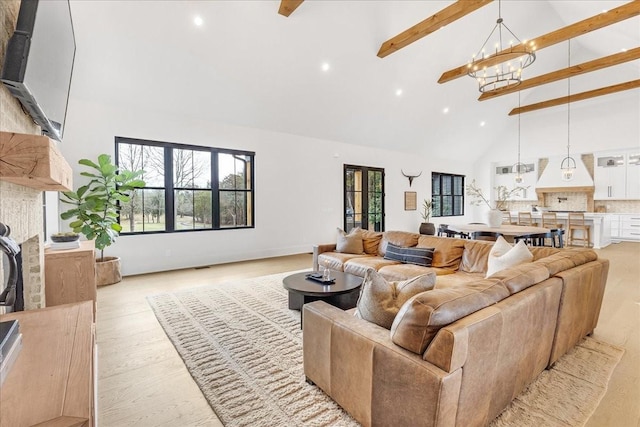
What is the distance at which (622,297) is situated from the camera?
3.82 m

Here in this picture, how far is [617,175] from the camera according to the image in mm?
8500

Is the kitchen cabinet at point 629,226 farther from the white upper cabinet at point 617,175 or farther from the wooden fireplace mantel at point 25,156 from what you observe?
the wooden fireplace mantel at point 25,156

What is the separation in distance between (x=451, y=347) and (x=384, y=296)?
1.69 ft

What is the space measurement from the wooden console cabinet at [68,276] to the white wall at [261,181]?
2.18m

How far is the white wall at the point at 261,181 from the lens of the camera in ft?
15.5

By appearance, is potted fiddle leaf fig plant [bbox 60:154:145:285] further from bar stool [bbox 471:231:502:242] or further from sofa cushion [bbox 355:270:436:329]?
bar stool [bbox 471:231:502:242]

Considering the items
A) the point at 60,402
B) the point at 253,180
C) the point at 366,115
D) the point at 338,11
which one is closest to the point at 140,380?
the point at 60,402

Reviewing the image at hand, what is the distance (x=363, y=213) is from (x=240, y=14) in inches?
213

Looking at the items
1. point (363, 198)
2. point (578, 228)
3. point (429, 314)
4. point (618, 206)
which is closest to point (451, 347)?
point (429, 314)

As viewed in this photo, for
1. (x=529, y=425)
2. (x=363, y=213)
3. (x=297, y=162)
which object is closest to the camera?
(x=529, y=425)

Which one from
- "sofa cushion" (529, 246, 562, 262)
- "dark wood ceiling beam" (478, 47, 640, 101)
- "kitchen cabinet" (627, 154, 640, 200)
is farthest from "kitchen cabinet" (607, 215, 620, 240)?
"sofa cushion" (529, 246, 562, 262)

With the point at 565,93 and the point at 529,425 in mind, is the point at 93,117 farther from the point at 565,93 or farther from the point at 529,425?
the point at 565,93

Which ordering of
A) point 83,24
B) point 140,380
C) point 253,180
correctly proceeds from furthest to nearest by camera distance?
point 253,180
point 83,24
point 140,380

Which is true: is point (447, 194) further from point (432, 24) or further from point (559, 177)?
point (432, 24)
